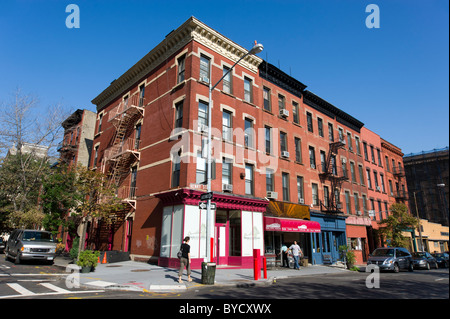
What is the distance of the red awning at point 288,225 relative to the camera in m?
20.9

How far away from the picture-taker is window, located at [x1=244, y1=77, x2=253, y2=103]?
23.6 m

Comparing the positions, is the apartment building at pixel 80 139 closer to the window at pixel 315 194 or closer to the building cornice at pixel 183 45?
the building cornice at pixel 183 45

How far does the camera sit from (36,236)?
17.7 meters

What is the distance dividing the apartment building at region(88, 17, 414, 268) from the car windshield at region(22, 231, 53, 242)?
557cm

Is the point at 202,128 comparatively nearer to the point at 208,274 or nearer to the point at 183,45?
the point at 183,45

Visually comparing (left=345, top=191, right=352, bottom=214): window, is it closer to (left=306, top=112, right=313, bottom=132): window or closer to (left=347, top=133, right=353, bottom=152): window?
(left=347, top=133, right=353, bottom=152): window

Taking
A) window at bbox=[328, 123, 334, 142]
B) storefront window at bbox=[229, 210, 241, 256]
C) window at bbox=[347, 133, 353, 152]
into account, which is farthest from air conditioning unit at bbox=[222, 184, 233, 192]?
window at bbox=[347, 133, 353, 152]

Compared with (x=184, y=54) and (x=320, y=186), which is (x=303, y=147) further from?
(x=184, y=54)

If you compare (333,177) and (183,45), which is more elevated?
(183,45)

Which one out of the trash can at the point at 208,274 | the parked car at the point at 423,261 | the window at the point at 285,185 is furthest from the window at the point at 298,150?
the trash can at the point at 208,274

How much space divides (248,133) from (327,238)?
13.5 metres

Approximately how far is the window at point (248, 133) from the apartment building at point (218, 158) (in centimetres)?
8

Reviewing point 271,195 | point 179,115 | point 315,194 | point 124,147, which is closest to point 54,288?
point 179,115
